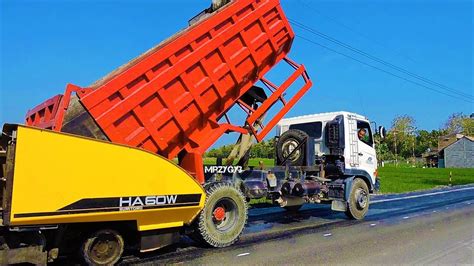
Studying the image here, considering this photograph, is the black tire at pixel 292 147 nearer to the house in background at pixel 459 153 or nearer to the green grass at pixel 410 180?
the green grass at pixel 410 180

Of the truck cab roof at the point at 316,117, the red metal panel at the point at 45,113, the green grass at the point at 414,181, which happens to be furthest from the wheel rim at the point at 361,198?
the green grass at the point at 414,181

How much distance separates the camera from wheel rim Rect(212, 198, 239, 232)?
23.8 ft

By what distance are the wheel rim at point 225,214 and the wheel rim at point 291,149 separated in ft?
11.6

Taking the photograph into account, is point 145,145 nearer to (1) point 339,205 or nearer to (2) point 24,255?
(2) point 24,255

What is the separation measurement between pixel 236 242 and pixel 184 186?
6.39ft

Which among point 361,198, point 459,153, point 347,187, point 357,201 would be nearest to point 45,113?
point 347,187

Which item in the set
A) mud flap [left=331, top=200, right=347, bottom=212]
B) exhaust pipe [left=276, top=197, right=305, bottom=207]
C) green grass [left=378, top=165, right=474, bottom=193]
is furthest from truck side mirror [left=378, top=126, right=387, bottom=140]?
green grass [left=378, top=165, right=474, bottom=193]

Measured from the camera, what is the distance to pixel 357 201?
426 inches

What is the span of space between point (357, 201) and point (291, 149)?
2174 millimetres

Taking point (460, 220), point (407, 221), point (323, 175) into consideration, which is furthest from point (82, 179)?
point (460, 220)

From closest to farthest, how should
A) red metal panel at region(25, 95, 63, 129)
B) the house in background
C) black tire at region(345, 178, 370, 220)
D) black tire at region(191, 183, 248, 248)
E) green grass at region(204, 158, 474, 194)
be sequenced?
red metal panel at region(25, 95, 63, 129) → black tire at region(191, 183, 248, 248) → black tire at region(345, 178, 370, 220) → green grass at region(204, 158, 474, 194) → the house in background

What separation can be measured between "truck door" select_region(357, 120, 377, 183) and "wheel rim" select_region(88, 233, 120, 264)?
753 centimetres

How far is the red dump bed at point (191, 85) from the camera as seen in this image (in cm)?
629

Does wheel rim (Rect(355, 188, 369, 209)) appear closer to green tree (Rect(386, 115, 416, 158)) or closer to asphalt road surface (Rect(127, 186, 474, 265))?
asphalt road surface (Rect(127, 186, 474, 265))
